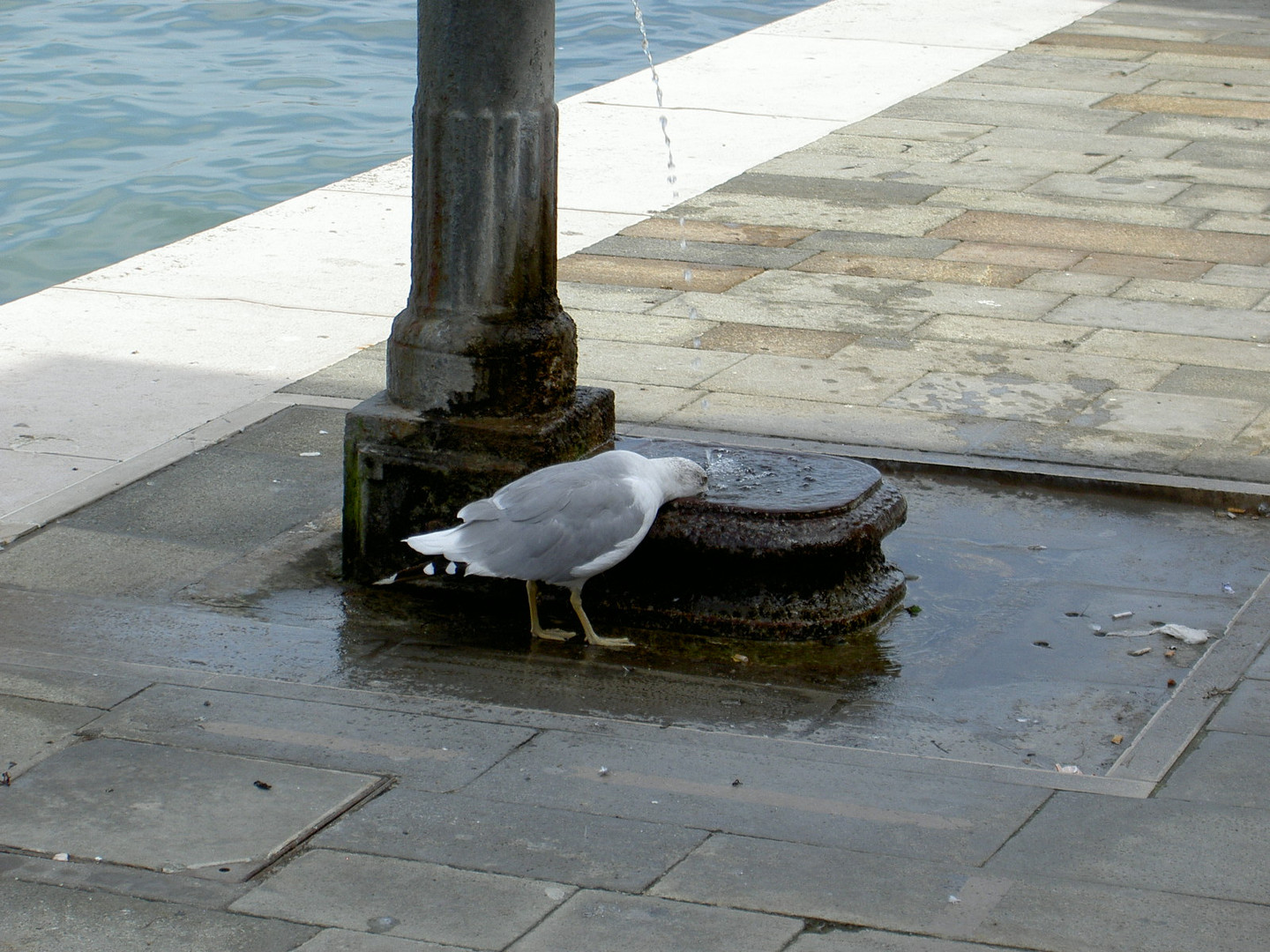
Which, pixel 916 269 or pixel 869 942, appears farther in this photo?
pixel 916 269

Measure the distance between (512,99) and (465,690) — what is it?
187 cm

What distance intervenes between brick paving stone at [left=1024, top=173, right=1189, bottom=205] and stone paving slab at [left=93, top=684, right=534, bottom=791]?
7.54 meters

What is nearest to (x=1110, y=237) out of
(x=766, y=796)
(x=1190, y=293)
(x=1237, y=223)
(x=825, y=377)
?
(x=1237, y=223)

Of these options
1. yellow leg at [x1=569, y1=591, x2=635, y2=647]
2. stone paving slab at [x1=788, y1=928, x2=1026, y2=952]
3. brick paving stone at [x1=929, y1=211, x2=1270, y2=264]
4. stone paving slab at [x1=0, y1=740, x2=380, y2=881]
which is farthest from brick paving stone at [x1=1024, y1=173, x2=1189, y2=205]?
stone paving slab at [x1=788, y1=928, x2=1026, y2=952]

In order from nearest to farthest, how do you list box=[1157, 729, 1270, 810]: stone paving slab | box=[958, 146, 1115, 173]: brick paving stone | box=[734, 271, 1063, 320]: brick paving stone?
box=[1157, 729, 1270, 810]: stone paving slab < box=[734, 271, 1063, 320]: brick paving stone < box=[958, 146, 1115, 173]: brick paving stone

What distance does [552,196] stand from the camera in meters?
5.77

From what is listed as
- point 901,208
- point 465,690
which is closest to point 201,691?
point 465,690

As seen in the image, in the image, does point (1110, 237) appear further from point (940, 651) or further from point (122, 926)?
point (122, 926)

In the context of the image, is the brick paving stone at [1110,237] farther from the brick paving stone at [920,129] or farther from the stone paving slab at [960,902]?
the stone paving slab at [960,902]

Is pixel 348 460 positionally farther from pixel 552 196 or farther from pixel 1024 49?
pixel 1024 49

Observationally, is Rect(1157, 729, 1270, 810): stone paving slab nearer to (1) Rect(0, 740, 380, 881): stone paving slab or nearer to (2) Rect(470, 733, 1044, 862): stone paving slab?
(2) Rect(470, 733, 1044, 862): stone paving slab

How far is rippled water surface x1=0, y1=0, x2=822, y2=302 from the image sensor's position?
13992mm

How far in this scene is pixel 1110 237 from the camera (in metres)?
10.1

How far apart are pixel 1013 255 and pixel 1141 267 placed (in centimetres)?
70
